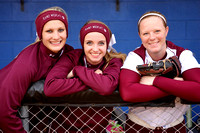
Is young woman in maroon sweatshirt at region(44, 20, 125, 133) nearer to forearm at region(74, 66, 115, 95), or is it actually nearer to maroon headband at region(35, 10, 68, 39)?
forearm at region(74, 66, 115, 95)

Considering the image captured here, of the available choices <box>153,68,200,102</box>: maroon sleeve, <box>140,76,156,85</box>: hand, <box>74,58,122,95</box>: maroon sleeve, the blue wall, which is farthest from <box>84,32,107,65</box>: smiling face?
the blue wall

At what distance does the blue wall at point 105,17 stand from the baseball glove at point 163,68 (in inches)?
70.4

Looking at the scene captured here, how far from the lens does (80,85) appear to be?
4.26ft

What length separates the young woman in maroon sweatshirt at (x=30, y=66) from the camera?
127 centimetres

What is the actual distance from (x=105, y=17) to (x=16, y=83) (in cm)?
199

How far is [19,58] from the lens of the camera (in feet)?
A: 4.73

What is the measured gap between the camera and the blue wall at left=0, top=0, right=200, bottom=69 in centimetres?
304

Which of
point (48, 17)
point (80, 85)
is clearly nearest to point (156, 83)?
point (80, 85)

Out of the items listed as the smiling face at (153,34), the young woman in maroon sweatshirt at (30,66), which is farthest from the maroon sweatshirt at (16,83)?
the smiling face at (153,34)

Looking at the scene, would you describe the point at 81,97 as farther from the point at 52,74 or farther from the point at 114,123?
the point at 114,123

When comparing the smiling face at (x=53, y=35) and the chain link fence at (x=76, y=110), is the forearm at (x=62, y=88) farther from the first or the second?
the smiling face at (x=53, y=35)

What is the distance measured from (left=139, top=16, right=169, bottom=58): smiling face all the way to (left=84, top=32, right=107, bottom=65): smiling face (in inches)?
11.3

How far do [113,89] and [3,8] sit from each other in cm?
236

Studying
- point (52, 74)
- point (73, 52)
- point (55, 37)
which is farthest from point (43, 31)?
point (52, 74)
